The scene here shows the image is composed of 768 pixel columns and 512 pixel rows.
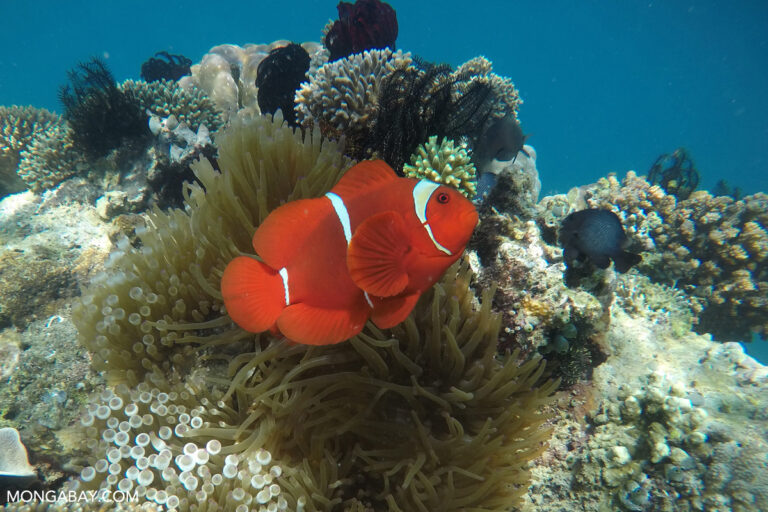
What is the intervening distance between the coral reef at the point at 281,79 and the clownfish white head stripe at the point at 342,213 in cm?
384

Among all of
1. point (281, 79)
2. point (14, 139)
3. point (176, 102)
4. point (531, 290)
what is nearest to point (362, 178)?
point (531, 290)

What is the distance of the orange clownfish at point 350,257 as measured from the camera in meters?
1.23

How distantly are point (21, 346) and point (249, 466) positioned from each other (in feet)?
9.21

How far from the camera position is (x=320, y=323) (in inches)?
53.5

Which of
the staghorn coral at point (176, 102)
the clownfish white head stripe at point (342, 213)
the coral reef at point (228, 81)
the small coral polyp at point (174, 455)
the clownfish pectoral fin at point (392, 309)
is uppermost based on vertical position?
the coral reef at point (228, 81)

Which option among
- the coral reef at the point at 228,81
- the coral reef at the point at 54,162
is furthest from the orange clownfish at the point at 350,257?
the coral reef at the point at 228,81

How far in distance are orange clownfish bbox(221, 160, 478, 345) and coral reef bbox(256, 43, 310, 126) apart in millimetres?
3843

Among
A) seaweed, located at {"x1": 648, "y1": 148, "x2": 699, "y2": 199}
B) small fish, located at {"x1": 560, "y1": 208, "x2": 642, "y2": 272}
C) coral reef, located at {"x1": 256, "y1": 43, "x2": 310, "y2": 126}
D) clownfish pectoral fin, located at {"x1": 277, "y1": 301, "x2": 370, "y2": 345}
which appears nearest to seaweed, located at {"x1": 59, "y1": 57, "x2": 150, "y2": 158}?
coral reef, located at {"x1": 256, "y1": 43, "x2": 310, "y2": 126}

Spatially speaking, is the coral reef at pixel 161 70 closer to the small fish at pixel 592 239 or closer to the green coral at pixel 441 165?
the green coral at pixel 441 165

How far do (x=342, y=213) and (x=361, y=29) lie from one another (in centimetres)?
475

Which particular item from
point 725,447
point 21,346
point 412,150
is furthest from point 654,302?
point 21,346

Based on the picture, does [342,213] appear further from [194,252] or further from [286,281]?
[194,252]

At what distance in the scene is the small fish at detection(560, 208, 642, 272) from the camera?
283 cm

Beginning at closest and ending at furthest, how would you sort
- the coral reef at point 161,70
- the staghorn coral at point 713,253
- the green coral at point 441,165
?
the green coral at point 441,165
the staghorn coral at point 713,253
the coral reef at point 161,70
